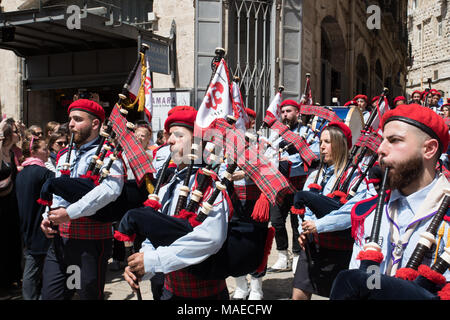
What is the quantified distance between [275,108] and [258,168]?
399cm

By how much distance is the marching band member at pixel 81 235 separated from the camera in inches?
127

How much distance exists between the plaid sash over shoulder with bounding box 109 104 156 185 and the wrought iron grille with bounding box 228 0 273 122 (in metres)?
7.93

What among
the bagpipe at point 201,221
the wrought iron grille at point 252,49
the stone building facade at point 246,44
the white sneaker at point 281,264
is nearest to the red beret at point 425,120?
the bagpipe at point 201,221

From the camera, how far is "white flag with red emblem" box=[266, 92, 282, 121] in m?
6.14

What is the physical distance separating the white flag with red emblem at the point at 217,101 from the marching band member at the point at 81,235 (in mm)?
955

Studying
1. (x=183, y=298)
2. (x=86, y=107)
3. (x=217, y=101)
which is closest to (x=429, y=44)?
(x=86, y=107)

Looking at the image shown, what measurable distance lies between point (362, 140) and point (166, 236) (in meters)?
2.13

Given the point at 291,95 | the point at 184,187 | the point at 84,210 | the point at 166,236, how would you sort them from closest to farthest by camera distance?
1. the point at 166,236
2. the point at 184,187
3. the point at 84,210
4. the point at 291,95

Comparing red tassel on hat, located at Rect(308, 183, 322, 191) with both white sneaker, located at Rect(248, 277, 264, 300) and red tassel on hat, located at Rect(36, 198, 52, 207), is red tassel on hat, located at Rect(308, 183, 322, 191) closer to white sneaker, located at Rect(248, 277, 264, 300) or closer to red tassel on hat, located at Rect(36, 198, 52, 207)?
white sneaker, located at Rect(248, 277, 264, 300)

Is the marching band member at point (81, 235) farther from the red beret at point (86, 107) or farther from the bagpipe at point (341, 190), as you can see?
the bagpipe at point (341, 190)

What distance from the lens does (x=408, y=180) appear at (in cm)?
192

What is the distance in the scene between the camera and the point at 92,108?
375 centimetres
